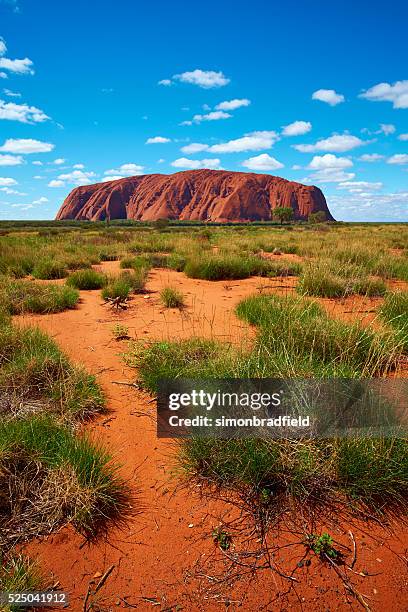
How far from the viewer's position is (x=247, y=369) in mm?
2777

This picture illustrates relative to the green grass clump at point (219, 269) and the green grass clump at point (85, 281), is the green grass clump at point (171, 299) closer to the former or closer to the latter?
the green grass clump at point (85, 281)

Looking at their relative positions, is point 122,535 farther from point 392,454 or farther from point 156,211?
point 156,211

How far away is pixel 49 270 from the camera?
9.48 metres

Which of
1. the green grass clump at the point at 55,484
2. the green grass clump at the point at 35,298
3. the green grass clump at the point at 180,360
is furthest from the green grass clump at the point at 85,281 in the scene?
the green grass clump at the point at 55,484

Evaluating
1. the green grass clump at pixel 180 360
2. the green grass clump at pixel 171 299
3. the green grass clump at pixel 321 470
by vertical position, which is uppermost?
Answer: the green grass clump at pixel 171 299

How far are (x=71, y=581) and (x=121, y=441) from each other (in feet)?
3.60

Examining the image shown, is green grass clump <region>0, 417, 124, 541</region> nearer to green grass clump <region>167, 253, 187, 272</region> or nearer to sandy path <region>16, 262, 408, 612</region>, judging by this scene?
sandy path <region>16, 262, 408, 612</region>

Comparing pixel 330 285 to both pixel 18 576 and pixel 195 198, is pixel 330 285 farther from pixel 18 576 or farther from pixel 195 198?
pixel 195 198

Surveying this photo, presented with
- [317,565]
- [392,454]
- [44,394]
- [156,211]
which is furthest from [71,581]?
[156,211]

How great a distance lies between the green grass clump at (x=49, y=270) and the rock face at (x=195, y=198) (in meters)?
134

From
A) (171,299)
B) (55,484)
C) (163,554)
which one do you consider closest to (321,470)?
(163,554)

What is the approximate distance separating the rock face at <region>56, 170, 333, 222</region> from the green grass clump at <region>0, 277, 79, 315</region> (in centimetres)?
13658

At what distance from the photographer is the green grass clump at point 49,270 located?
9.42 meters

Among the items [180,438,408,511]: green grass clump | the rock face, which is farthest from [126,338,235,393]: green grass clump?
the rock face
